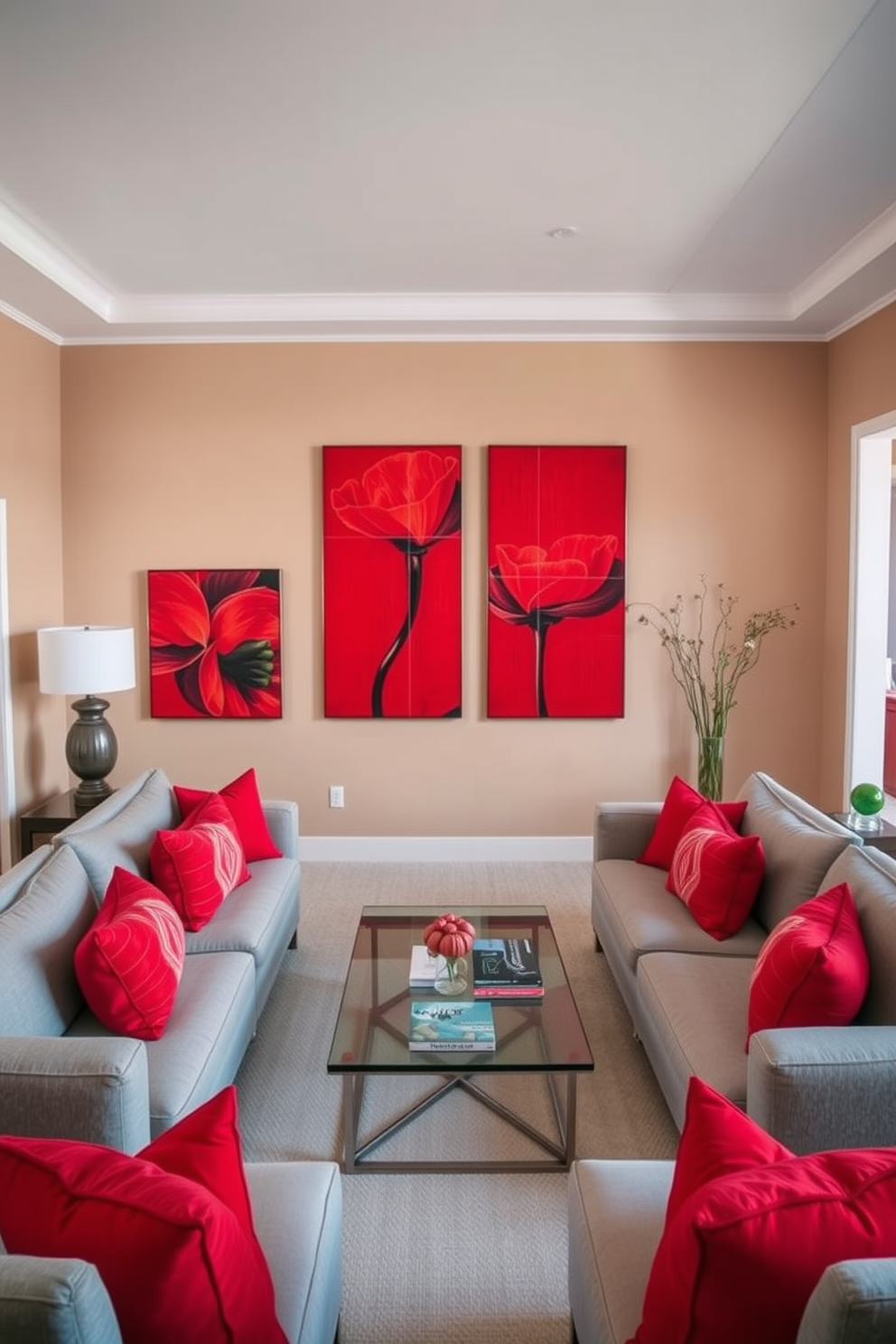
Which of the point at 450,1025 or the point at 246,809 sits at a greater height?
the point at 246,809

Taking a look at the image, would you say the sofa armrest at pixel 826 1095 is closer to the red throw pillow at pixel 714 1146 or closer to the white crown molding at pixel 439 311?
the red throw pillow at pixel 714 1146

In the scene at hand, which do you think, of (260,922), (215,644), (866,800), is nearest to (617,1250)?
(260,922)

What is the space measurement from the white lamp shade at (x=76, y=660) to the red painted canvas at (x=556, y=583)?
6.09 feet

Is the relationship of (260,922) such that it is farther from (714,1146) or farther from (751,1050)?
(714,1146)

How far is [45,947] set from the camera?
2143 millimetres

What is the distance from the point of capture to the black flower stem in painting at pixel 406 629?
4602mm

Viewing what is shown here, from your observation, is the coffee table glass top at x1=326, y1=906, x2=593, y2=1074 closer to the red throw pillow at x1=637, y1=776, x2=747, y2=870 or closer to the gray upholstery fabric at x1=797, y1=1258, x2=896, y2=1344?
the red throw pillow at x1=637, y1=776, x2=747, y2=870

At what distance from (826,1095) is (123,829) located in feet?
6.88

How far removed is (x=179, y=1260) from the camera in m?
1.00

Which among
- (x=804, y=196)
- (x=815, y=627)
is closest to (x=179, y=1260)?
(x=804, y=196)

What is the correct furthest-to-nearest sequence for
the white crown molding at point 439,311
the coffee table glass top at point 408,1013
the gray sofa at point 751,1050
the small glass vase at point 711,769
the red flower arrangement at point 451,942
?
the small glass vase at point 711,769 < the white crown molding at point 439,311 < the red flower arrangement at point 451,942 < the coffee table glass top at point 408,1013 < the gray sofa at point 751,1050

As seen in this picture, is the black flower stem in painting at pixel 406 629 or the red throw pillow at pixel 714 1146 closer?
the red throw pillow at pixel 714 1146

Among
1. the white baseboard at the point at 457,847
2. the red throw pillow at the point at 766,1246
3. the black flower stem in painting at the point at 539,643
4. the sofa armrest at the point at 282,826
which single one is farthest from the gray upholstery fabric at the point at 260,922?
the red throw pillow at the point at 766,1246

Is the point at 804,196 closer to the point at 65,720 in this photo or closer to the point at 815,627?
the point at 815,627
